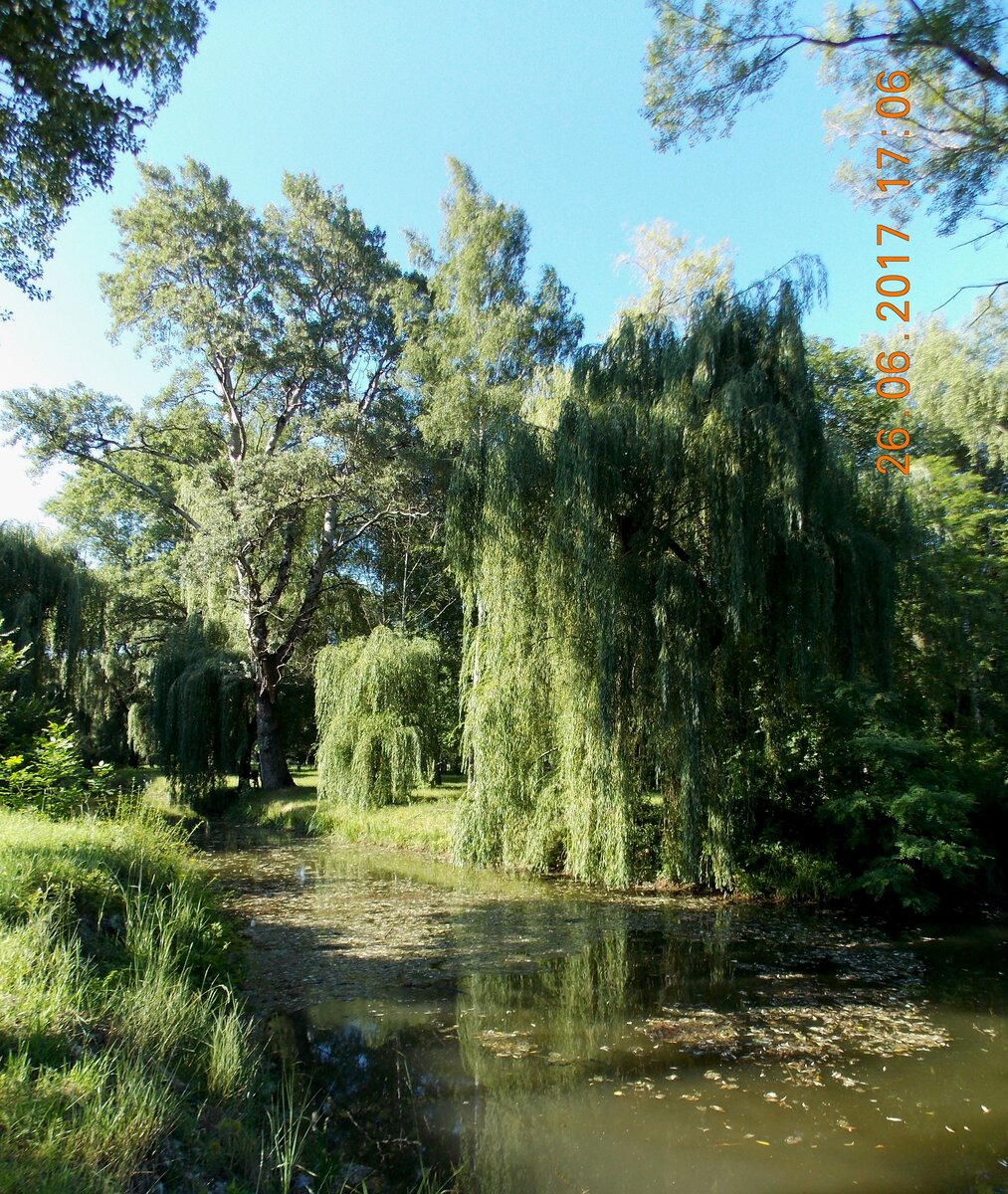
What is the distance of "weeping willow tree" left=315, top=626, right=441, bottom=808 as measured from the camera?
15109 millimetres

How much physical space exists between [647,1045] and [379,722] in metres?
10.9

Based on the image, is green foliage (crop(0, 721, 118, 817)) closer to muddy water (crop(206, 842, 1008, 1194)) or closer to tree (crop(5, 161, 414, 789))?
muddy water (crop(206, 842, 1008, 1194))

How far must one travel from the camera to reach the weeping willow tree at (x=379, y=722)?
1511 cm

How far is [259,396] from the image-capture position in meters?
20.2

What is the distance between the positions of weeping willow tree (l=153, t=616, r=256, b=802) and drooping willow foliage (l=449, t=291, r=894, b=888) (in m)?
10.4

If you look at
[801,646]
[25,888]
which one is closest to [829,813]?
[801,646]

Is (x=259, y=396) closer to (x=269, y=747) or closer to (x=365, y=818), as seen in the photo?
(x=269, y=747)

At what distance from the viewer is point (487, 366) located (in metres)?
16.6

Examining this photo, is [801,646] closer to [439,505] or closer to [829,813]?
[829,813]

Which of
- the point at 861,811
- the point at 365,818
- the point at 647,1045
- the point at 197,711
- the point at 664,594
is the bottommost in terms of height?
the point at 647,1045

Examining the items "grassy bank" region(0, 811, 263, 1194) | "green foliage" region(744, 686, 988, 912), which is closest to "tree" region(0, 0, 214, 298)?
"grassy bank" region(0, 811, 263, 1194)

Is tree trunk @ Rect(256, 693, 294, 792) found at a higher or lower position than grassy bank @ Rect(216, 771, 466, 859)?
higher

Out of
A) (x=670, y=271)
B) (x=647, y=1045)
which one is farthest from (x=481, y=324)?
(x=647, y=1045)

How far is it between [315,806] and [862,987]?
40.8 feet
